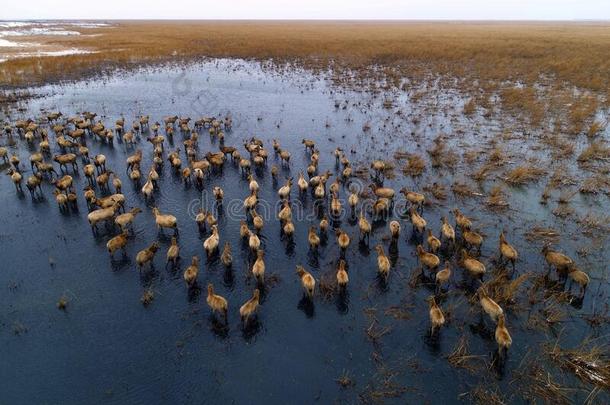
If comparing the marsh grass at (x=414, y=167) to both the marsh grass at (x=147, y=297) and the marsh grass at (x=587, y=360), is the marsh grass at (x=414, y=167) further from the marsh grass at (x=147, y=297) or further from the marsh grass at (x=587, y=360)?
the marsh grass at (x=147, y=297)

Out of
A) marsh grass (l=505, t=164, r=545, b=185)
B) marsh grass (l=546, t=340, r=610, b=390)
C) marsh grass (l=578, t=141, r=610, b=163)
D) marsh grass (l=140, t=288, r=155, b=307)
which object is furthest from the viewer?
marsh grass (l=578, t=141, r=610, b=163)

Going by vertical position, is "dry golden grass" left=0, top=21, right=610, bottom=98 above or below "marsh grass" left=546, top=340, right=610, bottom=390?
above

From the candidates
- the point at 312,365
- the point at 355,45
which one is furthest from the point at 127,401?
the point at 355,45

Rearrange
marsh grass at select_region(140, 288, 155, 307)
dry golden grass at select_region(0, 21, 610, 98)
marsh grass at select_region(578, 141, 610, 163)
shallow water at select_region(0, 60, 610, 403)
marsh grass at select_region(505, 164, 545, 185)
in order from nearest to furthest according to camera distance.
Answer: shallow water at select_region(0, 60, 610, 403) < marsh grass at select_region(140, 288, 155, 307) < marsh grass at select_region(505, 164, 545, 185) < marsh grass at select_region(578, 141, 610, 163) < dry golden grass at select_region(0, 21, 610, 98)

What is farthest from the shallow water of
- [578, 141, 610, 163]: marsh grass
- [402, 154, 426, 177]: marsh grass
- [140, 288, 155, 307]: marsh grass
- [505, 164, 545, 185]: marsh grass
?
[578, 141, 610, 163]: marsh grass

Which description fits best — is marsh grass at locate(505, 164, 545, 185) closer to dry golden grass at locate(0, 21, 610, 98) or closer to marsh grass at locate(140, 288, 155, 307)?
dry golden grass at locate(0, 21, 610, 98)

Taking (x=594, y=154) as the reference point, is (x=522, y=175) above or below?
below

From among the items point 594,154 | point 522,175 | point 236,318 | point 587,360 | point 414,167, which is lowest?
point 236,318

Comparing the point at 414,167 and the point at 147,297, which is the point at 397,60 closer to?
the point at 414,167

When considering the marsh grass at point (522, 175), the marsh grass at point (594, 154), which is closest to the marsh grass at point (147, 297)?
the marsh grass at point (522, 175)

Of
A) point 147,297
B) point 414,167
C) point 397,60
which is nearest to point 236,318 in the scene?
point 147,297
